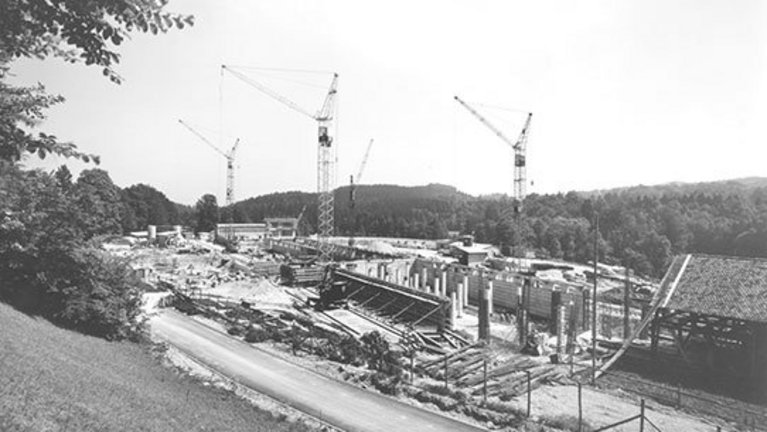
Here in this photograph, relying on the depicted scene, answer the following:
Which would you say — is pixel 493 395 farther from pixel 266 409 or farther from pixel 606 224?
pixel 606 224

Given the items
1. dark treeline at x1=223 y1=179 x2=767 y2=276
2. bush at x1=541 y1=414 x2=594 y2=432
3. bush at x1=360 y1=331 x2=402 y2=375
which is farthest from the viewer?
dark treeline at x1=223 y1=179 x2=767 y2=276

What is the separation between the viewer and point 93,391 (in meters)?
11.0

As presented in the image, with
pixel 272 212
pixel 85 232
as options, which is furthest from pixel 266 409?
pixel 272 212

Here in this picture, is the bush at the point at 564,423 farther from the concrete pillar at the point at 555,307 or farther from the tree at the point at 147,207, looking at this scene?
the tree at the point at 147,207

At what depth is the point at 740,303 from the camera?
24.6 m

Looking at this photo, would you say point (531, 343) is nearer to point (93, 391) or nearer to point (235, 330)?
point (235, 330)

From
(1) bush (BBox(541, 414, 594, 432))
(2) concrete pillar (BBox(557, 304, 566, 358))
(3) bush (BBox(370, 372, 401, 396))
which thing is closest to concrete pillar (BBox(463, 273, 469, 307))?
(2) concrete pillar (BBox(557, 304, 566, 358))

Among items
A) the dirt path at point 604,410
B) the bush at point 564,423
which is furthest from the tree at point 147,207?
the bush at point 564,423

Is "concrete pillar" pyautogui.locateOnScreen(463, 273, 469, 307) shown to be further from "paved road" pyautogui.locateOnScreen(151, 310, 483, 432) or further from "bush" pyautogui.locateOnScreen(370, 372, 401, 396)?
"bush" pyautogui.locateOnScreen(370, 372, 401, 396)

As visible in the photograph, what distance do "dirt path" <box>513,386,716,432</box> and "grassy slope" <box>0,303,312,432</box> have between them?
1063 cm

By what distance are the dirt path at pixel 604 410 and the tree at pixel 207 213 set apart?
118411 mm

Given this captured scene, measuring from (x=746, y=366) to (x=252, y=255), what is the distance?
7194 centimetres

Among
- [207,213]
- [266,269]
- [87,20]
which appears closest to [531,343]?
[87,20]

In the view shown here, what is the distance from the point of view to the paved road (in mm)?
17125
